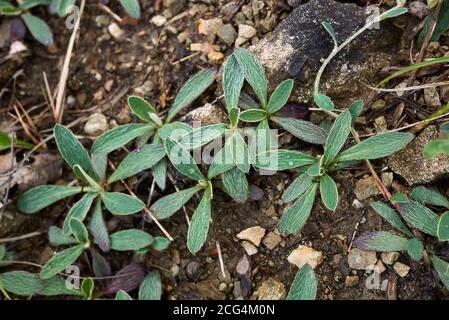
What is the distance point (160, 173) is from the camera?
2332 mm

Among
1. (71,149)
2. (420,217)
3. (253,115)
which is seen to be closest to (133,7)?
(71,149)

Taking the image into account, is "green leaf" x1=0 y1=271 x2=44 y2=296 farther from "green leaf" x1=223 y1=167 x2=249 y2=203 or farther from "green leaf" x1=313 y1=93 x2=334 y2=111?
"green leaf" x1=313 y1=93 x2=334 y2=111

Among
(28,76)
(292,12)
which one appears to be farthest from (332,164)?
(28,76)

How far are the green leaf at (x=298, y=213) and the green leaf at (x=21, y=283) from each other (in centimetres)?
104

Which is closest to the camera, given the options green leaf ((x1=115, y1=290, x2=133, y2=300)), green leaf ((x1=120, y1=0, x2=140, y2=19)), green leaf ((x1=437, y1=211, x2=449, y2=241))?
green leaf ((x1=437, y1=211, x2=449, y2=241))

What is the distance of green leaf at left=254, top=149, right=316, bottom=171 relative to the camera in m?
A: 2.12

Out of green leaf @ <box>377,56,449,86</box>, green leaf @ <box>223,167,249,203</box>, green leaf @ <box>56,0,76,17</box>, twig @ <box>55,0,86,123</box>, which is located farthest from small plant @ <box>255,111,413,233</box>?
green leaf @ <box>56,0,76,17</box>

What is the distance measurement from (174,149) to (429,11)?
3.69 feet

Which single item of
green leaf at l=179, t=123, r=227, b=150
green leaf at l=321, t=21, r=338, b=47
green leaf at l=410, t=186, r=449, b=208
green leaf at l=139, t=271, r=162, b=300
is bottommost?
green leaf at l=139, t=271, r=162, b=300

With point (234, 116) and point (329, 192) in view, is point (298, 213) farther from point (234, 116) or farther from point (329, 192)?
point (234, 116)

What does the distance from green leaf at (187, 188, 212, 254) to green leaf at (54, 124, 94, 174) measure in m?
0.54

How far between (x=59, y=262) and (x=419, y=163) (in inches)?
57.7

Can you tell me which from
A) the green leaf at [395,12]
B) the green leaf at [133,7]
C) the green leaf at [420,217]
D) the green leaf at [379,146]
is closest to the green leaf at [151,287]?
the green leaf at [379,146]
